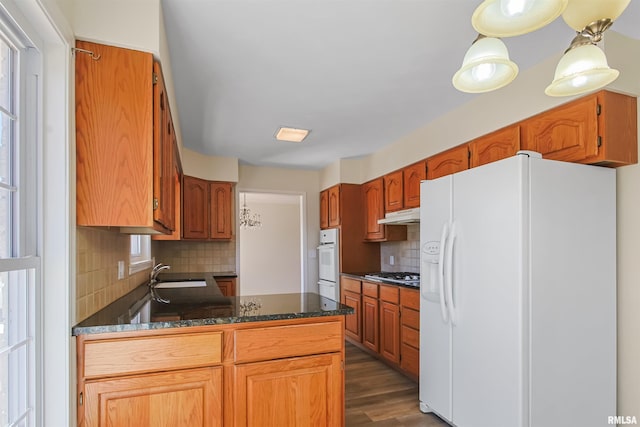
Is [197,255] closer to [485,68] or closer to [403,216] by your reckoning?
[403,216]

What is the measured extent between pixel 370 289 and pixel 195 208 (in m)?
2.37

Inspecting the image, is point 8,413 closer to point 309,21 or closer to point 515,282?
point 309,21

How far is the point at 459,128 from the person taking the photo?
306 centimetres

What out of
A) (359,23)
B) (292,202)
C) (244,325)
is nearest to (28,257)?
(244,325)

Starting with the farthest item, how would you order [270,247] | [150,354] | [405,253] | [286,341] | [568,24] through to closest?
[270,247] < [405,253] < [286,341] < [150,354] < [568,24]

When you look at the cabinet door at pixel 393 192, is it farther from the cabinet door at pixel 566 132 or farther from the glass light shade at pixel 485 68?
the glass light shade at pixel 485 68

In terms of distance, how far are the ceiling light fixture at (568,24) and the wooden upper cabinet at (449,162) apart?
5.28ft

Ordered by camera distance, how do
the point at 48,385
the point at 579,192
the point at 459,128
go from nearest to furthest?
the point at 48,385 < the point at 579,192 < the point at 459,128

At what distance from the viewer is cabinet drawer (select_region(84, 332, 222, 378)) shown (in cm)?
145

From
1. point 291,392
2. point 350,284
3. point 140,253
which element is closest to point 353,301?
point 350,284

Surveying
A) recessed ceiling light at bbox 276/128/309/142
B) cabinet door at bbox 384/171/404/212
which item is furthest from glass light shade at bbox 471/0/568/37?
cabinet door at bbox 384/171/404/212

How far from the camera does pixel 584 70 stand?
1.25 m

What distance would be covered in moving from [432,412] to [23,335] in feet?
8.41

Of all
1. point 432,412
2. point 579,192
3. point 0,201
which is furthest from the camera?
point 432,412
